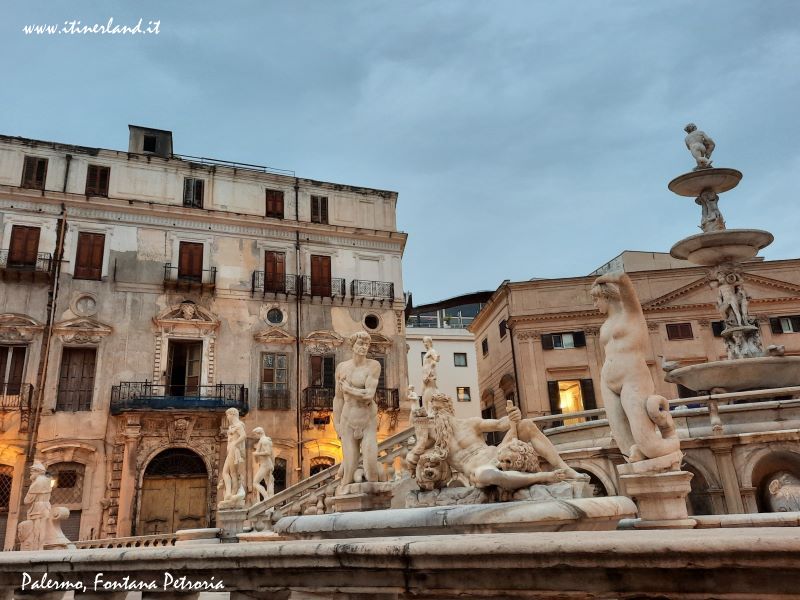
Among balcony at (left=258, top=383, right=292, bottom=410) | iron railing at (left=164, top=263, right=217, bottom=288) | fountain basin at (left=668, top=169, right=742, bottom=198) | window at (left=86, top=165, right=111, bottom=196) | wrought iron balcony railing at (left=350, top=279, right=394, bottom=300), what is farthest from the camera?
wrought iron balcony railing at (left=350, top=279, right=394, bottom=300)

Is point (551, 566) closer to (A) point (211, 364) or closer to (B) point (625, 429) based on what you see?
(B) point (625, 429)

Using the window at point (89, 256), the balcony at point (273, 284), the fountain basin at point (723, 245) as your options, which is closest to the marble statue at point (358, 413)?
the fountain basin at point (723, 245)

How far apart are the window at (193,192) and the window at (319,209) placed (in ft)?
16.3

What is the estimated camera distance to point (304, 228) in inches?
1077

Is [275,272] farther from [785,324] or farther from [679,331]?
[785,324]

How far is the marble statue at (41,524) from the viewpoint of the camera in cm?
1255

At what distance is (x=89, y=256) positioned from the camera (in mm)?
24078

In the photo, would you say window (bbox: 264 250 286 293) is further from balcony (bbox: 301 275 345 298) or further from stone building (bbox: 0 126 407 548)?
balcony (bbox: 301 275 345 298)

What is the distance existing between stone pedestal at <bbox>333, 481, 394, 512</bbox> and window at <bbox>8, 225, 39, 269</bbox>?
20.3 meters

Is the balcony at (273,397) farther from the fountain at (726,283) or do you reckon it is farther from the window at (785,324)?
the window at (785,324)

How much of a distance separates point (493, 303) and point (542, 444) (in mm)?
28619

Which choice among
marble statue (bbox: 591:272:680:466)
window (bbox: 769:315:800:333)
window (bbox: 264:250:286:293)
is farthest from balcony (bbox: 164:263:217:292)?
window (bbox: 769:315:800:333)

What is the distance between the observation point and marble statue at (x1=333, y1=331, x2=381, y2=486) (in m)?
8.17

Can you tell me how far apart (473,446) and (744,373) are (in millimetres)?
8583
